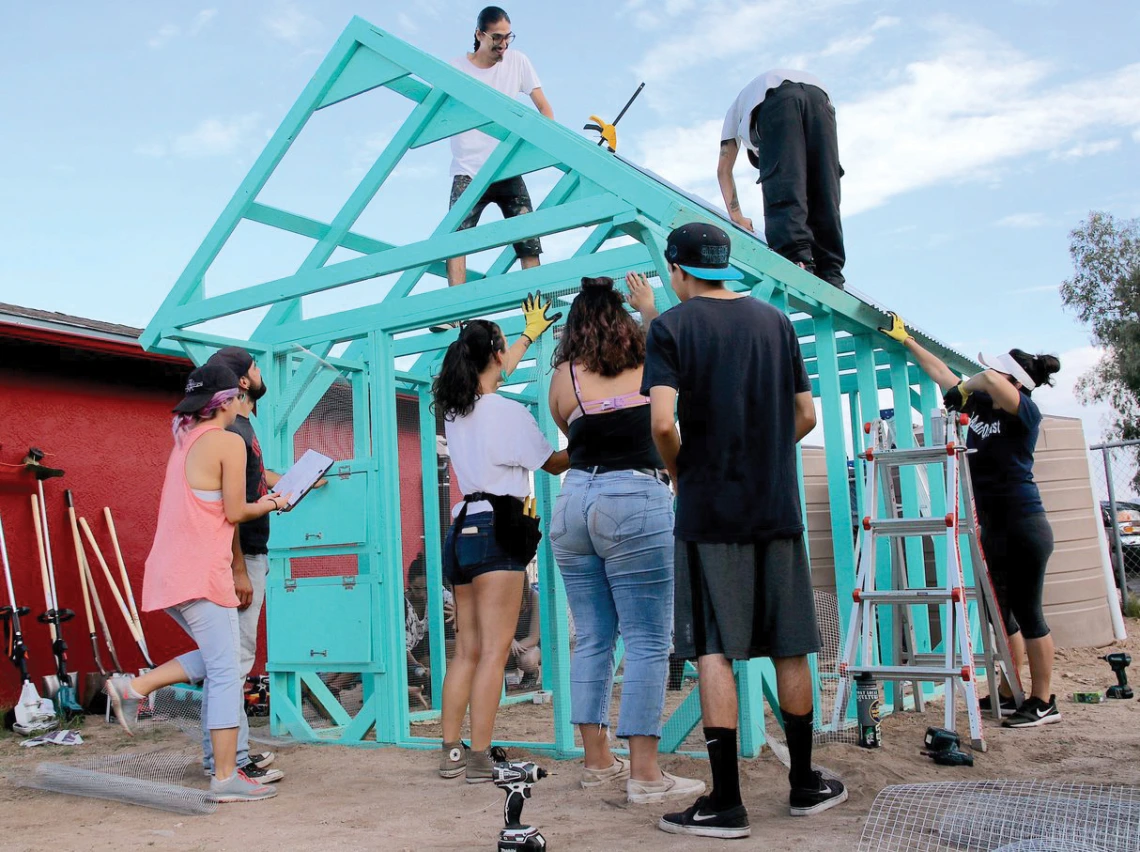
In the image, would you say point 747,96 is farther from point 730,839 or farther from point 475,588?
point 730,839

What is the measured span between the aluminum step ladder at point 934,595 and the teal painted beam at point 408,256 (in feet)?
5.82

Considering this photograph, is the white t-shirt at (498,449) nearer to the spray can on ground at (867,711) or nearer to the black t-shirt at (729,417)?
the black t-shirt at (729,417)

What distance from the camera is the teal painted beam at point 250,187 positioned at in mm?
5145

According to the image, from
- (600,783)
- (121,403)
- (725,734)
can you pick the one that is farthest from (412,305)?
(121,403)

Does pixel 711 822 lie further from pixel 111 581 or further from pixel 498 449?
pixel 111 581

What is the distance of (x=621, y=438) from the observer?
3594 mm

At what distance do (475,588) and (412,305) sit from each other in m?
1.51

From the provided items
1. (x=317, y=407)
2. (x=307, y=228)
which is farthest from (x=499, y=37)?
(x=317, y=407)

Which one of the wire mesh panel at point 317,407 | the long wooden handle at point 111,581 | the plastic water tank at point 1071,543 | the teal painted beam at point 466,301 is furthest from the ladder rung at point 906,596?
the long wooden handle at point 111,581

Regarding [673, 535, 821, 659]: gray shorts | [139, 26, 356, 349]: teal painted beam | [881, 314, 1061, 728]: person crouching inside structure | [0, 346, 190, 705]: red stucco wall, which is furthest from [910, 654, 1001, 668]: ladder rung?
[0, 346, 190, 705]: red stucco wall

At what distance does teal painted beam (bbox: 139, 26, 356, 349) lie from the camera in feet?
16.9

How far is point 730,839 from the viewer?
9.32ft

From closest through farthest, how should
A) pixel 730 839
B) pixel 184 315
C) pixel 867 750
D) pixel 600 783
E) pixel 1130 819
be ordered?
pixel 1130 819 → pixel 730 839 → pixel 600 783 → pixel 867 750 → pixel 184 315

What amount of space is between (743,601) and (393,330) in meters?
2.64
